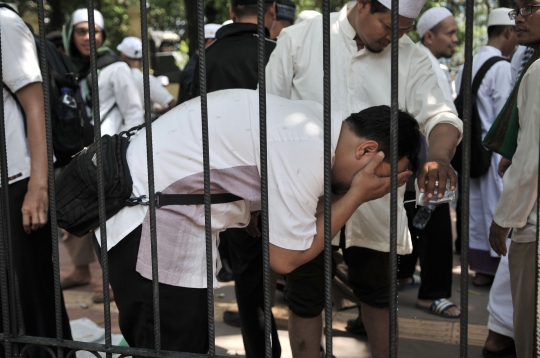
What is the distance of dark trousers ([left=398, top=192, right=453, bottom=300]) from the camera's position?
447 cm

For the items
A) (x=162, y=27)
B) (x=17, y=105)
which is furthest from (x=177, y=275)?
(x=162, y=27)

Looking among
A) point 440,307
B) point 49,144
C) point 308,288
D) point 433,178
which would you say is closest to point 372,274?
point 308,288

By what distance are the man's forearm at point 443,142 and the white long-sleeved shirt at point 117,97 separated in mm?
3065

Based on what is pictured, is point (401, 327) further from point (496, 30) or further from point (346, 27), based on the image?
point (496, 30)

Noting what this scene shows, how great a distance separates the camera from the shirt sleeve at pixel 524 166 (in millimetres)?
2387

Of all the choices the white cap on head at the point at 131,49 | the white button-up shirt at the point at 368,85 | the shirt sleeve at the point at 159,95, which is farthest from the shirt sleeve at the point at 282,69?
the white cap on head at the point at 131,49

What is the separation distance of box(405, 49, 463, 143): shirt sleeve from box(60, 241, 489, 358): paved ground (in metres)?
1.53

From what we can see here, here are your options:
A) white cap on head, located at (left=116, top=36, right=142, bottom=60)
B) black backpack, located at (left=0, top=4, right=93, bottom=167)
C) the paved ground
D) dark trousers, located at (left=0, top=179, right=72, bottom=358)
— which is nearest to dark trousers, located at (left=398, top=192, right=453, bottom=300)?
the paved ground

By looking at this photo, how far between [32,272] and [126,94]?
8.58 feet

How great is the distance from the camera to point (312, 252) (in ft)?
7.02

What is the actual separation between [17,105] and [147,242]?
1.01m

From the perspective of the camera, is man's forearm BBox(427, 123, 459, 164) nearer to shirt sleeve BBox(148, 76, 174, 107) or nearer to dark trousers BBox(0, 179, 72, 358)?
dark trousers BBox(0, 179, 72, 358)

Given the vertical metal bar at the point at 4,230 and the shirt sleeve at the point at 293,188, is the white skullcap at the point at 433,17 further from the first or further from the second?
the vertical metal bar at the point at 4,230

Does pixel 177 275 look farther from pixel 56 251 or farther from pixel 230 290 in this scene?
pixel 230 290
